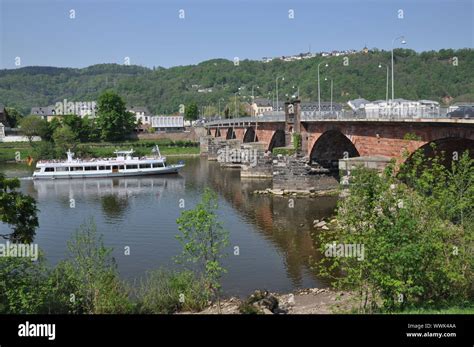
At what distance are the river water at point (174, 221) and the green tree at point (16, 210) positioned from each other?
25.2ft

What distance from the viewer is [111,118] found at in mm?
113000

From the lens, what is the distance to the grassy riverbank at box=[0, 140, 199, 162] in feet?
292

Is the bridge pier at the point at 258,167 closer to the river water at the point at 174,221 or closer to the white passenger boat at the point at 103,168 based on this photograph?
the river water at the point at 174,221

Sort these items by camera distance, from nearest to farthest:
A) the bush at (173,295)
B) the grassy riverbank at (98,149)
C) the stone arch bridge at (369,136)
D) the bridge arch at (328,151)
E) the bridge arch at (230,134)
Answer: the bush at (173,295) < the stone arch bridge at (369,136) < the bridge arch at (328,151) < the grassy riverbank at (98,149) < the bridge arch at (230,134)

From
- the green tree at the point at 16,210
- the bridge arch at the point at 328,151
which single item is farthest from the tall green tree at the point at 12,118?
the green tree at the point at 16,210

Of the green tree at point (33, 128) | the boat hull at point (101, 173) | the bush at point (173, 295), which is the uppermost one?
the green tree at point (33, 128)

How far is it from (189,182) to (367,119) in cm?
2961

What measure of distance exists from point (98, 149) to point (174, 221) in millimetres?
64306

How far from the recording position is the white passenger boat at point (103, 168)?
7056 centimetres

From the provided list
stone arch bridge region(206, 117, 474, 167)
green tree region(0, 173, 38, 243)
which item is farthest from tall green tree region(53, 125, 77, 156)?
green tree region(0, 173, 38, 243)

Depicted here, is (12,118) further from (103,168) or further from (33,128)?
(103,168)

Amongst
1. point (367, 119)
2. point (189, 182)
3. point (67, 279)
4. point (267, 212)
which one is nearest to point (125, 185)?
point (189, 182)

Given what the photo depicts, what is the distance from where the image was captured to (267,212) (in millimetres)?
44156
